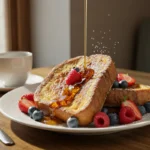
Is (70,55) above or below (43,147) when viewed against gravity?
below

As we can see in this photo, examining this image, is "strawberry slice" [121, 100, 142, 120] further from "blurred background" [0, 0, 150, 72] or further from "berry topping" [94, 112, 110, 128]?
"blurred background" [0, 0, 150, 72]

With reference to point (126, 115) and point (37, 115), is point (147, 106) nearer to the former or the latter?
point (126, 115)

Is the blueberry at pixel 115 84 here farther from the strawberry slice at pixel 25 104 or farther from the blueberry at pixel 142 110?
the strawberry slice at pixel 25 104

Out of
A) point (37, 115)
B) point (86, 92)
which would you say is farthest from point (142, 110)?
point (37, 115)

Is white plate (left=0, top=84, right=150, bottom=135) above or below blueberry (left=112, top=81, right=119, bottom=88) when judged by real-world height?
below

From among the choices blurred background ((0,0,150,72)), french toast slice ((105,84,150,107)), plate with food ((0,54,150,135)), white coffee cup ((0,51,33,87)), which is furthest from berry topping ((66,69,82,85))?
blurred background ((0,0,150,72))

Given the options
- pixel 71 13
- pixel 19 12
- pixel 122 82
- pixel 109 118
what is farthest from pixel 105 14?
pixel 109 118

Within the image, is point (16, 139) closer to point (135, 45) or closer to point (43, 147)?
point (43, 147)
